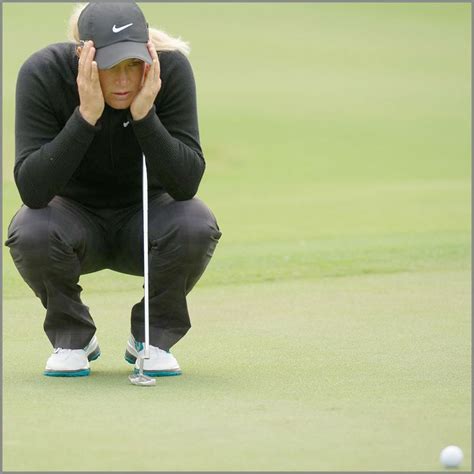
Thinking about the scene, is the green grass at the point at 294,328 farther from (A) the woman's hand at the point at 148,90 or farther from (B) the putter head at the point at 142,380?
(A) the woman's hand at the point at 148,90

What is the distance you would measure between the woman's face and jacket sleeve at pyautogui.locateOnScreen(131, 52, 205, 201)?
0.10 metres

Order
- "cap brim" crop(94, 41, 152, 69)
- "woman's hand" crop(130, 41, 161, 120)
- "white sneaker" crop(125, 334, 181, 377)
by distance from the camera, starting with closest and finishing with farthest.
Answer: "cap brim" crop(94, 41, 152, 69) < "woman's hand" crop(130, 41, 161, 120) < "white sneaker" crop(125, 334, 181, 377)

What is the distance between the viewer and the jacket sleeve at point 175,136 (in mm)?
4820

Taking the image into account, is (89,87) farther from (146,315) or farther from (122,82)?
(146,315)

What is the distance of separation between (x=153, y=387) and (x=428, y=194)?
1148 centimetres

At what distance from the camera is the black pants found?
484cm

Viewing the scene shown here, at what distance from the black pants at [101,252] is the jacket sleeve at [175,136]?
4.7 inches

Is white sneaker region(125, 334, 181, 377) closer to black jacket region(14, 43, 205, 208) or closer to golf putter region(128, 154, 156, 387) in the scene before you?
golf putter region(128, 154, 156, 387)

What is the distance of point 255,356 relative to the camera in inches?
209

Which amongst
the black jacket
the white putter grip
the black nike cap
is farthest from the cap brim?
the white putter grip

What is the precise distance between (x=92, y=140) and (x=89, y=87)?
1.04ft

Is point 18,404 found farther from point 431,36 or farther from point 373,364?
point 431,36

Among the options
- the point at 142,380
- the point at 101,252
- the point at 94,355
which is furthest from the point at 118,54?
the point at 94,355

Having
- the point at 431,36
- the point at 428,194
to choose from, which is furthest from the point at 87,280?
the point at 431,36
